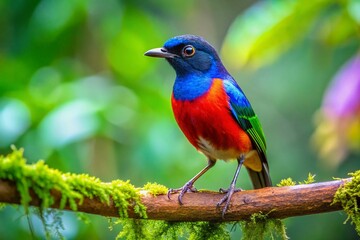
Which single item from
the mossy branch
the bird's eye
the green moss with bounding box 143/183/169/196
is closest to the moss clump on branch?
the mossy branch

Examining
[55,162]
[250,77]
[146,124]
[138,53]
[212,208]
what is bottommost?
[212,208]

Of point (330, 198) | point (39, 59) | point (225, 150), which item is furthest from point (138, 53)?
point (330, 198)

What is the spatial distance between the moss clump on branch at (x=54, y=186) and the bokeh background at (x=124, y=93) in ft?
1.08

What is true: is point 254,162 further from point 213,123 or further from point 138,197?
point 138,197

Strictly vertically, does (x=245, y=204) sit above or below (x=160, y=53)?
below

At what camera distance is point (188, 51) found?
166 inches

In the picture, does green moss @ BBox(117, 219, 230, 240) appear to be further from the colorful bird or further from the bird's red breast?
the bird's red breast

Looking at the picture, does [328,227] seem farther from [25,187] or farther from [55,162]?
[25,187]

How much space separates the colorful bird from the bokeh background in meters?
0.30

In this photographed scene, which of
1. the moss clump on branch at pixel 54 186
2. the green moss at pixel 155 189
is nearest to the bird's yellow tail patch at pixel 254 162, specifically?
the green moss at pixel 155 189

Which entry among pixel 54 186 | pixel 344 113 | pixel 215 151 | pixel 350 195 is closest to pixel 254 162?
pixel 215 151

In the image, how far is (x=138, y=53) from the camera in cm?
585

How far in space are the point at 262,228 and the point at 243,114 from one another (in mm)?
980

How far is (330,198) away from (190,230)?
0.80 metres
